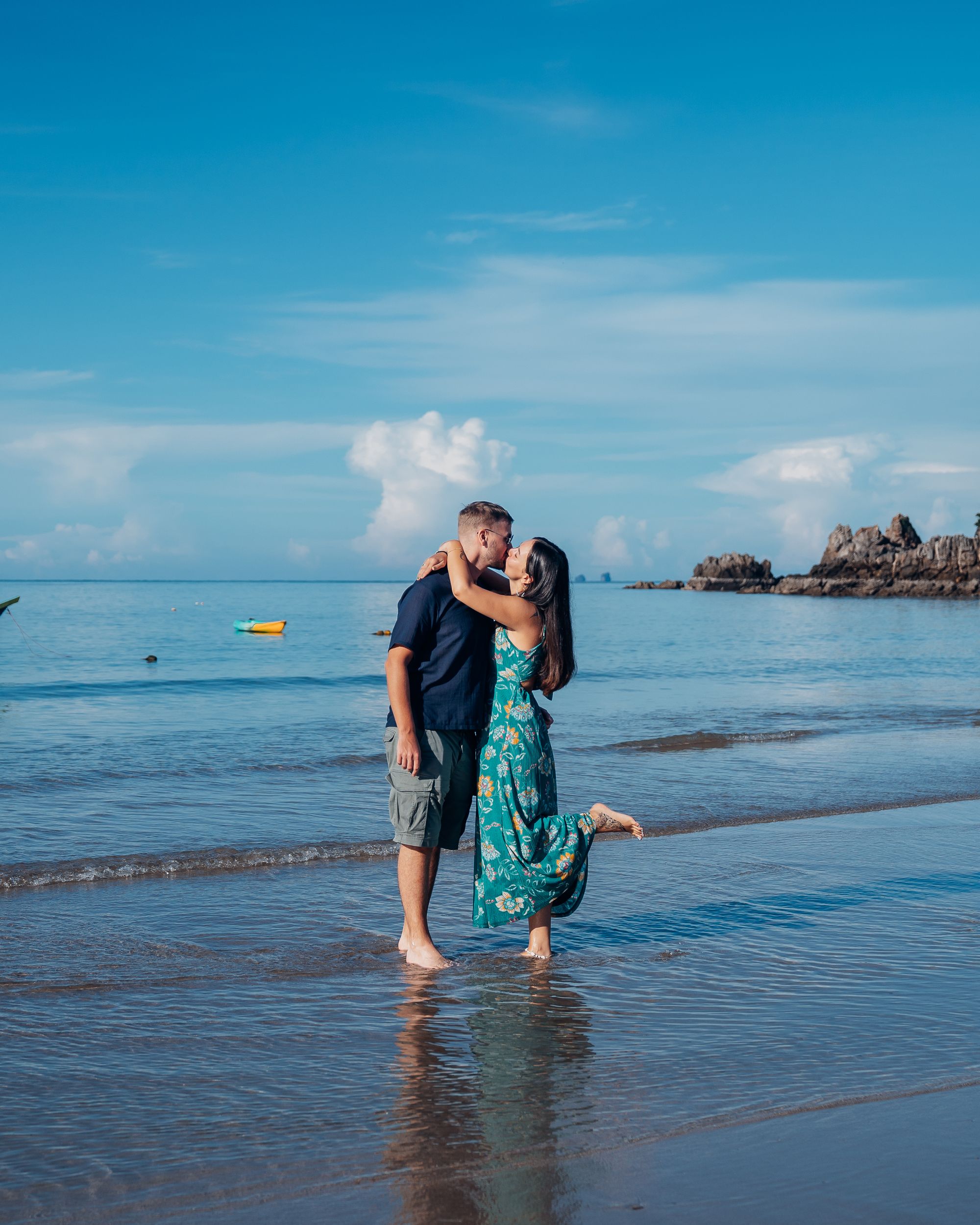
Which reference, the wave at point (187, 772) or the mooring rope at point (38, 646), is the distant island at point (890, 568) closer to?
the mooring rope at point (38, 646)

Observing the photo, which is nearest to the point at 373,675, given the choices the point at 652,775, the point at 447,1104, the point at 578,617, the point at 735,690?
the point at 735,690

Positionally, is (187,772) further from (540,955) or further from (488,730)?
(488,730)

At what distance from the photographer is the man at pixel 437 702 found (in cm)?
489

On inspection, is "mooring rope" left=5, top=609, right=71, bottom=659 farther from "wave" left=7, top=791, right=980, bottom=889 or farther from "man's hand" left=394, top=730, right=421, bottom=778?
"man's hand" left=394, top=730, right=421, bottom=778

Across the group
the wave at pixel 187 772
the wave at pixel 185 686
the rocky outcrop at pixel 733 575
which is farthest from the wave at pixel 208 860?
the rocky outcrop at pixel 733 575

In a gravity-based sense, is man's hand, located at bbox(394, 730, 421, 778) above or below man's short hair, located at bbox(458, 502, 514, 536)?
below

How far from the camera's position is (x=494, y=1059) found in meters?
4.05

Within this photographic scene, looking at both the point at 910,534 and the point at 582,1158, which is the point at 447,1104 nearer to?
the point at 582,1158

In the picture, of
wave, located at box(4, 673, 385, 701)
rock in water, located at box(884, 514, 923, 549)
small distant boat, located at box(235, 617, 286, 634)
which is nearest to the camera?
wave, located at box(4, 673, 385, 701)

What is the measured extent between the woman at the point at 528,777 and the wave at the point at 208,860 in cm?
295

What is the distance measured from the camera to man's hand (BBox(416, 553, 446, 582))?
194 inches

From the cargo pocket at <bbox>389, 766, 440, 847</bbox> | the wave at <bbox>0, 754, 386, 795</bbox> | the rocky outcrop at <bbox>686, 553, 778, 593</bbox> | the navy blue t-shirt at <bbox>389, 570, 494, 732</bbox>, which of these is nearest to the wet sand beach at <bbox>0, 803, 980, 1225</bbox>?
the cargo pocket at <bbox>389, 766, 440, 847</bbox>

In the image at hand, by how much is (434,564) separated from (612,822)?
1.51 metres

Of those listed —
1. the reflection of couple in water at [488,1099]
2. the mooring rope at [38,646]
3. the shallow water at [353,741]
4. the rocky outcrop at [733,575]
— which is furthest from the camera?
the rocky outcrop at [733,575]
